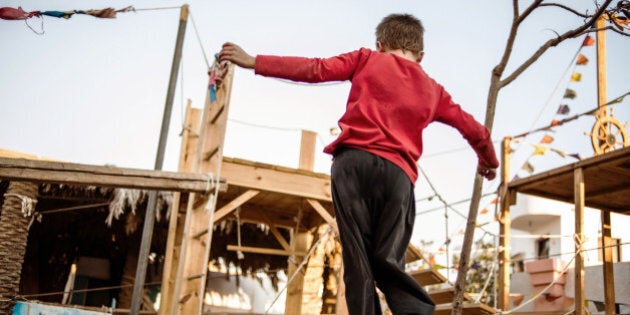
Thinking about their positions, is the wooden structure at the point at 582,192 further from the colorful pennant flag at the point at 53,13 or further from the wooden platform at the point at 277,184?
the colorful pennant flag at the point at 53,13

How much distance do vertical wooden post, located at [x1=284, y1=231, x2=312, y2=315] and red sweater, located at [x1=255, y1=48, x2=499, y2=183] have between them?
21.3 ft

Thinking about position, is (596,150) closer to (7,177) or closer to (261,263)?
(7,177)

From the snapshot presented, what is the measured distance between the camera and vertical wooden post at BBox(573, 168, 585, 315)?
671 centimetres

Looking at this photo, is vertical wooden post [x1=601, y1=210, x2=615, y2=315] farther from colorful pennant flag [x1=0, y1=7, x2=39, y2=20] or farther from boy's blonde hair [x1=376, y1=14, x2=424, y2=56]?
colorful pennant flag [x1=0, y1=7, x2=39, y2=20]

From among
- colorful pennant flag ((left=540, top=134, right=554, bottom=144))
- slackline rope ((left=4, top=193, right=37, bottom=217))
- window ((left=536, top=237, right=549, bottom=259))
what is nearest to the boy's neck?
slackline rope ((left=4, top=193, right=37, bottom=217))

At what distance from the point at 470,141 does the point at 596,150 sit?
5.94 metres

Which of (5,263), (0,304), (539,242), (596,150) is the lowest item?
(0,304)

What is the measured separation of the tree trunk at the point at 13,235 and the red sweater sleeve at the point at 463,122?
6.83 metres

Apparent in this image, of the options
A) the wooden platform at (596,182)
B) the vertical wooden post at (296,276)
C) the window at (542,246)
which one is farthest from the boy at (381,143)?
the window at (542,246)

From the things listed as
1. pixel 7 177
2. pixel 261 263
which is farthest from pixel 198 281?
pixel 261 263

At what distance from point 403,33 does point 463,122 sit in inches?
17.5

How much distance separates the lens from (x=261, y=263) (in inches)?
537

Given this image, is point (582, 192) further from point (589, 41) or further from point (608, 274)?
point (589, 41)

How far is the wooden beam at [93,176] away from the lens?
439 cm
